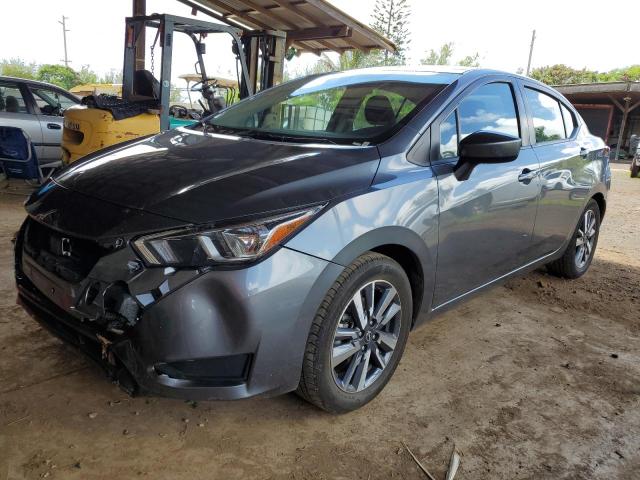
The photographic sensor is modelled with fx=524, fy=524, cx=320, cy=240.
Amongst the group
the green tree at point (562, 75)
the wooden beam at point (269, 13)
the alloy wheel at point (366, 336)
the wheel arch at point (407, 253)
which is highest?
the green tree at point (562, 75)

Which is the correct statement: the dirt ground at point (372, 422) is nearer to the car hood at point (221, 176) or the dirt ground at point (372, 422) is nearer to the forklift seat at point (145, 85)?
the car hood at point (221, 176)

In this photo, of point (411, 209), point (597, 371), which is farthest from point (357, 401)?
point (597, 371)

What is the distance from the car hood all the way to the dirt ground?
94cm

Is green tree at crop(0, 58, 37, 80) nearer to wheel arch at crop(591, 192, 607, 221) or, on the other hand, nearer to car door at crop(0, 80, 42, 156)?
car door at crop(0, 80, 42, 156)

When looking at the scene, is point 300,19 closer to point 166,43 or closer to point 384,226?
point 166,43

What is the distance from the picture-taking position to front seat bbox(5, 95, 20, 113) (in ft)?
24.3

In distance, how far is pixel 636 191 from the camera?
1174 centimetres

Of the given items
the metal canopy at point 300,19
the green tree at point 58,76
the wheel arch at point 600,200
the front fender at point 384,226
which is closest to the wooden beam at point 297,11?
the metal canopy at point 300,19

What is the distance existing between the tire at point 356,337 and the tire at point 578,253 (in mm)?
Result: 2371

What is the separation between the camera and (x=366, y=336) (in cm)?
235

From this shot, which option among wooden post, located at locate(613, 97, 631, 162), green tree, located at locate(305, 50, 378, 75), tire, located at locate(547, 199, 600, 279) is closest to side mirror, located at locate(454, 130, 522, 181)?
tire, located at locate(547, 199, 600, 279)

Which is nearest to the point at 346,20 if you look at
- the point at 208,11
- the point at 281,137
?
the point at 208,11

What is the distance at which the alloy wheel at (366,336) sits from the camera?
2.25m

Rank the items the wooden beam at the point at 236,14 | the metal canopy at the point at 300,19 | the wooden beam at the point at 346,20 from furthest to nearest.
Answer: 1. the wooden beam at the point at 236,14
2. the metal canopy at the point at 300,19
3. the wooden beam at the point at 346,20
